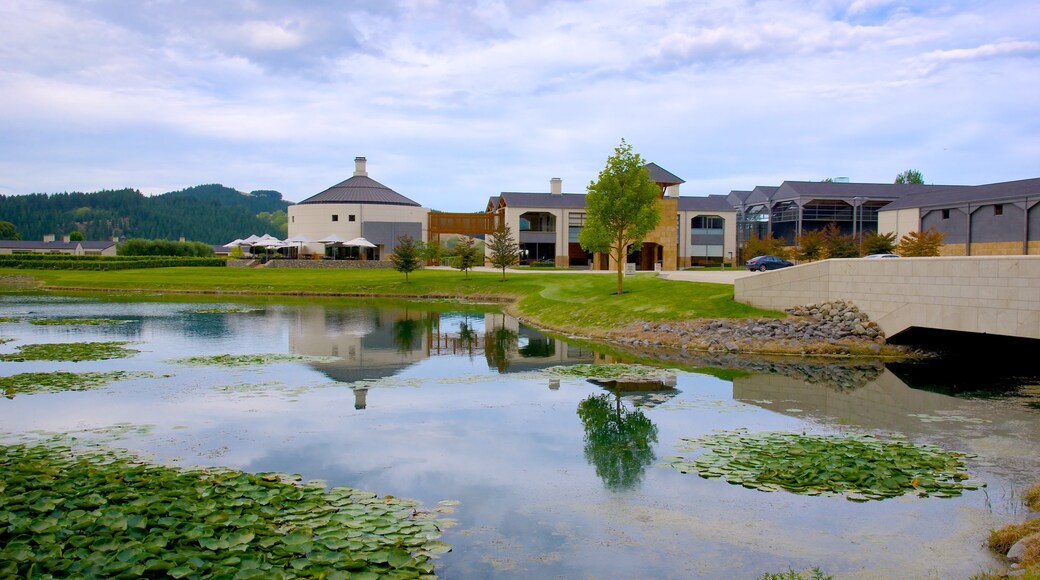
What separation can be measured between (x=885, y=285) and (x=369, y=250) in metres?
71.4

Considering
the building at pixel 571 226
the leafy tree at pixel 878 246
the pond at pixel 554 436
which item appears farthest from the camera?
the building at pixel 571 226

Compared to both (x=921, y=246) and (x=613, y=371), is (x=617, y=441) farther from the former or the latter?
(x=921, y=246)

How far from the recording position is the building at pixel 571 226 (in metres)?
78.1

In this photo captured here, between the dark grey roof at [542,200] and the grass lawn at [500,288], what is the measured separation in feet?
45.8

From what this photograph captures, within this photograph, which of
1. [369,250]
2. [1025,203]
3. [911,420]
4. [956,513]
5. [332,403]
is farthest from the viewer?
[369,250]

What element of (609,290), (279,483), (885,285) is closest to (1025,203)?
(609,290)

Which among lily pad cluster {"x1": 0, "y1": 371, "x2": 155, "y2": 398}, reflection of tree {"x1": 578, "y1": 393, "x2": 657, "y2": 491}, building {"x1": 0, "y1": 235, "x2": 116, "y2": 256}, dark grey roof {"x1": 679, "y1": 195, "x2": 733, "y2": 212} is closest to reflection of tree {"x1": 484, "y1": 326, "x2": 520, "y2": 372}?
reflection of tree {"x1": 578, "y1": 393, "x2": 657, "y2": 491}

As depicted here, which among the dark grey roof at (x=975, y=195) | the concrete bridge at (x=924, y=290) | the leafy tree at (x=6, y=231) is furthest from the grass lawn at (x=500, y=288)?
the leafy tree at (x=6, y=231)

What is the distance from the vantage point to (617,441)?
14180 millimetres

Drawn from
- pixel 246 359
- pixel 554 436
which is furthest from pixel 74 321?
pixel 554 436

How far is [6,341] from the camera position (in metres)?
26.5

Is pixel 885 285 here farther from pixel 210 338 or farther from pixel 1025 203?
pixel 1025 203

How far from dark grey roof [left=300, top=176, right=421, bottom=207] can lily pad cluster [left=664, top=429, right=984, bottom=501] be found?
263 feet

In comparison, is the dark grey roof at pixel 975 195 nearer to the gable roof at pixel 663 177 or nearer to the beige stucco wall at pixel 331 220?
the gable roof at pixel 663 177
